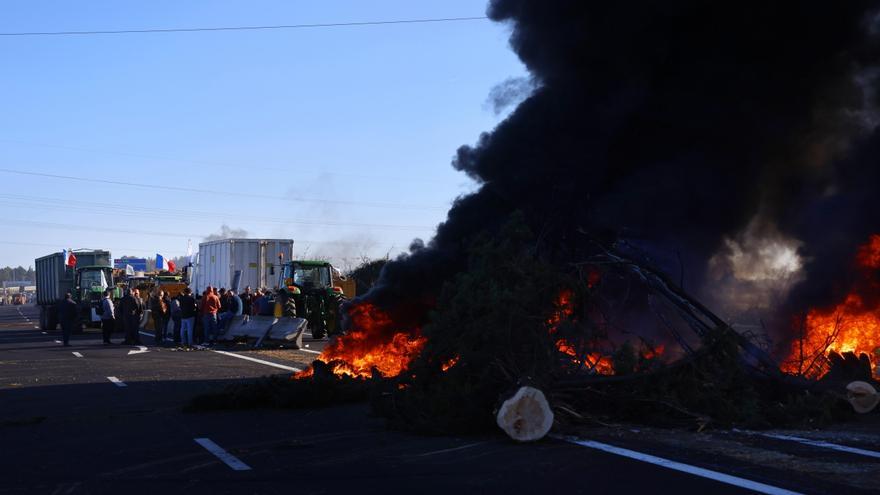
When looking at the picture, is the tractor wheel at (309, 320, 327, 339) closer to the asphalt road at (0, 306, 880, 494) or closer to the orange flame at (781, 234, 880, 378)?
the asphalt road at (0, 306, 880, 494)

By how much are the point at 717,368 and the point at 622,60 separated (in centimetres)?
666

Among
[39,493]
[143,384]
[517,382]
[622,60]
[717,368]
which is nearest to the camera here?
[39,493]

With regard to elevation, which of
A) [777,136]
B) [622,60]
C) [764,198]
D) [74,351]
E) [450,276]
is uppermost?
[622,60]

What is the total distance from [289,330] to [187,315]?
3633mm

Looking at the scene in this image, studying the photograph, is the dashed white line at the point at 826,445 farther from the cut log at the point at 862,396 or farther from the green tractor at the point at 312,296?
the green tractor at the point at 312,296

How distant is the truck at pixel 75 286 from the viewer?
40.0 m

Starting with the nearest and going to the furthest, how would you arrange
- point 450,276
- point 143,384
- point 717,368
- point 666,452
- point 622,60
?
1. point 666,452
2. point 717,368
3. point 450,276
4. point 622,60
5. point 143,384

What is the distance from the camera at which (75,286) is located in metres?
41.2

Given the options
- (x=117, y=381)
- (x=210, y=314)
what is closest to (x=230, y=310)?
(x=210, y=314)

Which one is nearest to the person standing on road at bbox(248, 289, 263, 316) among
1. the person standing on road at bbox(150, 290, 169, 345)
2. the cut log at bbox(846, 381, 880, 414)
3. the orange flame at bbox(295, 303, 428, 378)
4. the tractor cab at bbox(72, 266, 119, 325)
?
the person standing on road at bbox(150, 290, 169, 345)

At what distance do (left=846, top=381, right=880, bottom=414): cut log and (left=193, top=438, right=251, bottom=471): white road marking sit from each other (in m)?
6.59

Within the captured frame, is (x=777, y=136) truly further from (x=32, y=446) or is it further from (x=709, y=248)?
(x=32, y=446)

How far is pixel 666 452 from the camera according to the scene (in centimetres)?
855

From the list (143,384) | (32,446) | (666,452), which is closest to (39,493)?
(32,446)
